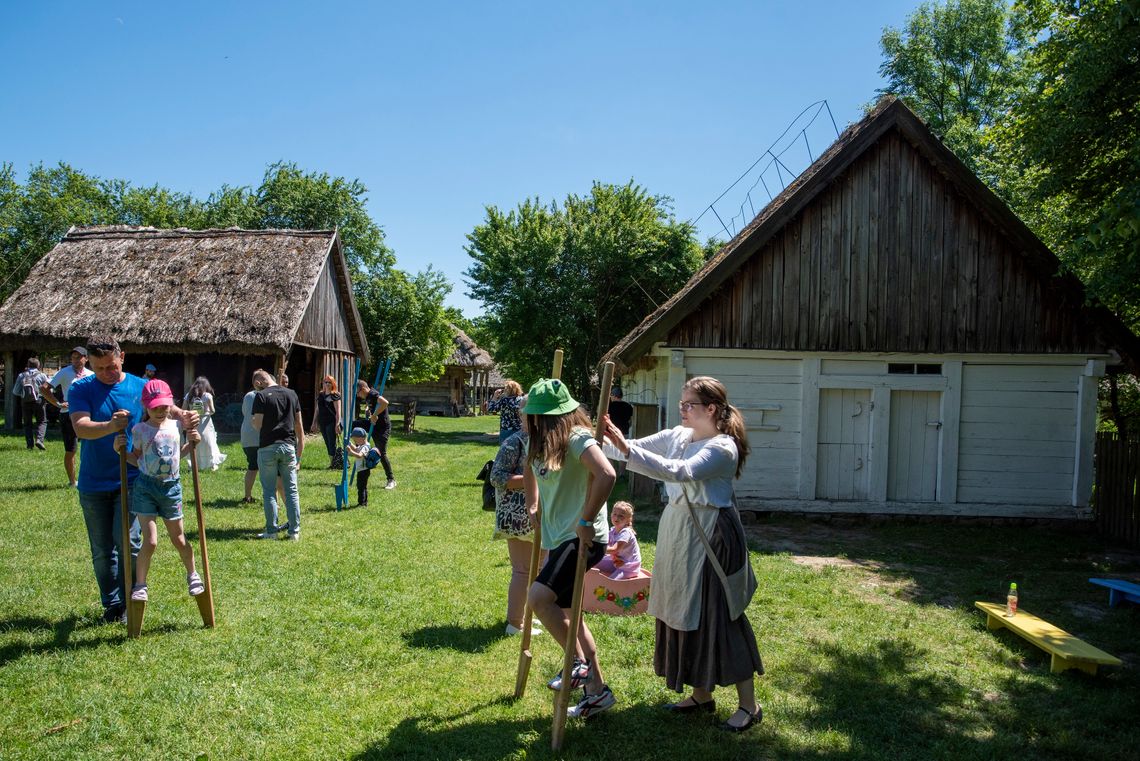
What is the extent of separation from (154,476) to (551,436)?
3.06 meters

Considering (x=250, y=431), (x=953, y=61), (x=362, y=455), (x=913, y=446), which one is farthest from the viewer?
(x=953, y=61)

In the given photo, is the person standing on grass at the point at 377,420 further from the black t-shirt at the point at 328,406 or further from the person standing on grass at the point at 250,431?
the black t-shirt at the point at 328,406

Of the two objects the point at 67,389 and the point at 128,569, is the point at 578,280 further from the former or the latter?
the point at 128,569

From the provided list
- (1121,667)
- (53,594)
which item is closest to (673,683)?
(1121,667)

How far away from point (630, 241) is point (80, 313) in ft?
50.3

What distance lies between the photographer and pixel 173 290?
19203mm

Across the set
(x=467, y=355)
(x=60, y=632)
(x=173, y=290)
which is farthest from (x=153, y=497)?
(x=467, y=355)

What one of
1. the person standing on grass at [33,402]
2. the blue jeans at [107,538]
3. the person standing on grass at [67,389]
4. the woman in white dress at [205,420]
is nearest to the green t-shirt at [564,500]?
the blue jeans at [107,538]

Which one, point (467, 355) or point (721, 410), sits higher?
point (467, 355)

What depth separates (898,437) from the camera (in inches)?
431

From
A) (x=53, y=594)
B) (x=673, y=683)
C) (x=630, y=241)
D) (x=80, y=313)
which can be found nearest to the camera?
(x=673, y=683)

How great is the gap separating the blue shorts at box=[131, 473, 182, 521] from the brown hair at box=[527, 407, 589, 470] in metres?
2.86

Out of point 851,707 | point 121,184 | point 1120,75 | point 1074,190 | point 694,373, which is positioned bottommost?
point 851,707

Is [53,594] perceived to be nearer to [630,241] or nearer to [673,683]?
[673,683]
